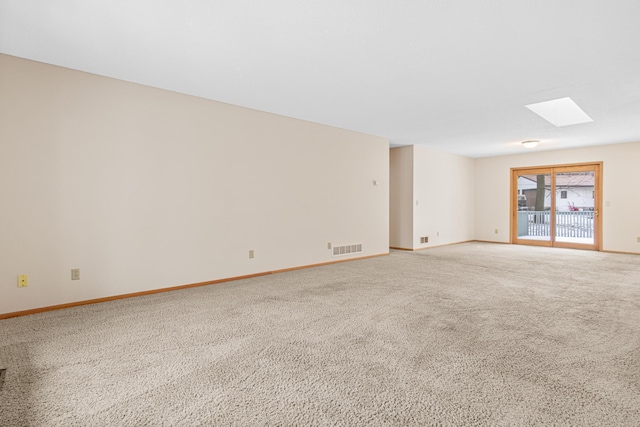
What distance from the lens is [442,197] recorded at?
27.8ft

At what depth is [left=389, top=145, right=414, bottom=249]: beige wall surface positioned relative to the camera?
768 cm

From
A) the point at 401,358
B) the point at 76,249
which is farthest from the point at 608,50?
the point at 76,249

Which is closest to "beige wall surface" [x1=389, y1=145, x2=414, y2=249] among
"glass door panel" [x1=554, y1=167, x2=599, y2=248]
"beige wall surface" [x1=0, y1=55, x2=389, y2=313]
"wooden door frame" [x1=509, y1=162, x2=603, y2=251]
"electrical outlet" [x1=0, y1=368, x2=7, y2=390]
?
"beige wall surface" [x1=0, y1=55, x2=389, y2=313]

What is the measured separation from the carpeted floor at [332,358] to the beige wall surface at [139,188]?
1.39 ft

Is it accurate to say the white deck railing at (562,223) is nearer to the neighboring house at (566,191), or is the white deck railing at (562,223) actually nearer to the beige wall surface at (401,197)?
the neighboring house at (566,191)

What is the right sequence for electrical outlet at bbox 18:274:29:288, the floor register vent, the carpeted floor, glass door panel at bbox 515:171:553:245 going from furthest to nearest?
glass door panel at bbox 515:171:553:245 → the floor register vent → electrical outlet at bbox 18:274:29:288 → the carpeted floor

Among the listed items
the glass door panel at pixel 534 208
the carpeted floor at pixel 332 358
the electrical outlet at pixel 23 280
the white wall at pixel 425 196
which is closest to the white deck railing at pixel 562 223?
the glass door panel at pixel 534 208

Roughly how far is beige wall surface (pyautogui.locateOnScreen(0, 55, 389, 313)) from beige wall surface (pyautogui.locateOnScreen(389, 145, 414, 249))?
2681 millimetres

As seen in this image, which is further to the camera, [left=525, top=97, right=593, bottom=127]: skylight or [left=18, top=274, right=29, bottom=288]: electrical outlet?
[left=525, top=97, right=593, bottom=127]: skylight

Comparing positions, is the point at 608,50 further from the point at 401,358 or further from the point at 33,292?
the point at 33,292

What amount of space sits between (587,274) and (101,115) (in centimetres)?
686

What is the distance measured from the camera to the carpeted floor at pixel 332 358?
5.45ft

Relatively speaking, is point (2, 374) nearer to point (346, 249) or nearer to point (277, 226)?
point (277, 226)

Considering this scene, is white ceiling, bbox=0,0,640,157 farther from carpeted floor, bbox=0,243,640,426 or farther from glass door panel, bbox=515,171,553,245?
glass door panel, bbox=515,171,553,245
